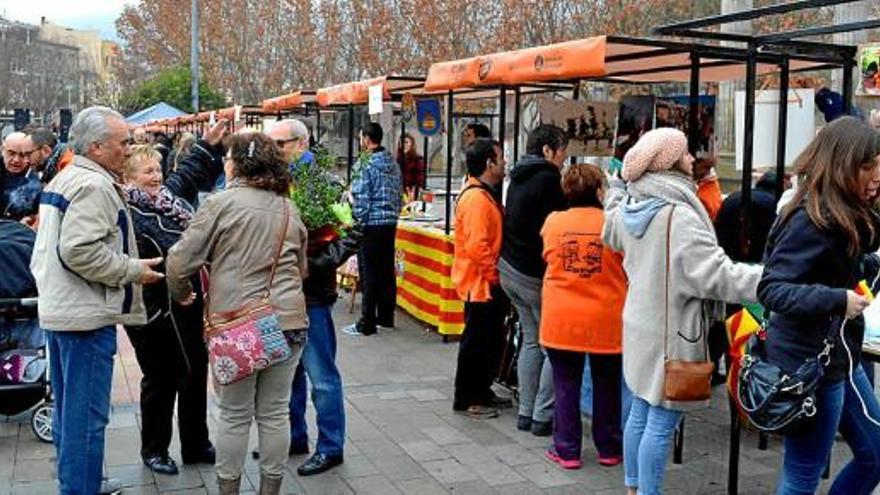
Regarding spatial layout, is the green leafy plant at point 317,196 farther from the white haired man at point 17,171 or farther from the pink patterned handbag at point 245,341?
the white haired man at point 17,171

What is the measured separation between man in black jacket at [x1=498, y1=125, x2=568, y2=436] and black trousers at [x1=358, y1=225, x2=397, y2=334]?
289 centimetres

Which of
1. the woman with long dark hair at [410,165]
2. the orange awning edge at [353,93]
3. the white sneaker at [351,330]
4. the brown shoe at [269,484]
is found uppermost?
the orange awning edge at [353,93]

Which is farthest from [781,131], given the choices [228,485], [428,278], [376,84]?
[376,84]

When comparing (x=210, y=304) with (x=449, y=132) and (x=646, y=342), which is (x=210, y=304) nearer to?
(x=646, y=342)

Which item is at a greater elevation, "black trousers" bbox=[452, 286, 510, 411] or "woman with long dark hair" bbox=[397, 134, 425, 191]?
"woman with long dark hair" bbox=[397, 134, 425, 191]

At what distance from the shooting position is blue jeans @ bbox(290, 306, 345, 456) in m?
4.79

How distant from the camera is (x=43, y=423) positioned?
5422 mm

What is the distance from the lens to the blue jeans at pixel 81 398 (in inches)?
155

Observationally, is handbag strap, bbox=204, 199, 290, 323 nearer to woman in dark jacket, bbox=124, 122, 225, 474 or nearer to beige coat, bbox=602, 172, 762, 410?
woman in dark jacket, bbox=124, 122, 225, 474

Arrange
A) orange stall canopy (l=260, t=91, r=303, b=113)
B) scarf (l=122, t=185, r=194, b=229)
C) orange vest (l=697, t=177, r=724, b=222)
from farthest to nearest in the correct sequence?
1. orange stall canopy (l=260, t=91, r=303, b=113)
2. orange vest (l=697, t=177, r=724, b=222)
3. scarf (l=122, t=185, r=194, b=229)

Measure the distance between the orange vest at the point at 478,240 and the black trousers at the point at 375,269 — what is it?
2.63 m

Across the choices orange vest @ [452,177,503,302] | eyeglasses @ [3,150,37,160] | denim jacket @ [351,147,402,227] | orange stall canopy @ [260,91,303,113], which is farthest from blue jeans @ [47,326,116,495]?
orange stall canopy @ [260,91,303,113]

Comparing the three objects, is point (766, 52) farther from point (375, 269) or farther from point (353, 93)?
point (353, 93)

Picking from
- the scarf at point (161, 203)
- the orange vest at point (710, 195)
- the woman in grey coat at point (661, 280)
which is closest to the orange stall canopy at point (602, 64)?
the orange vest at point (710, 195)
